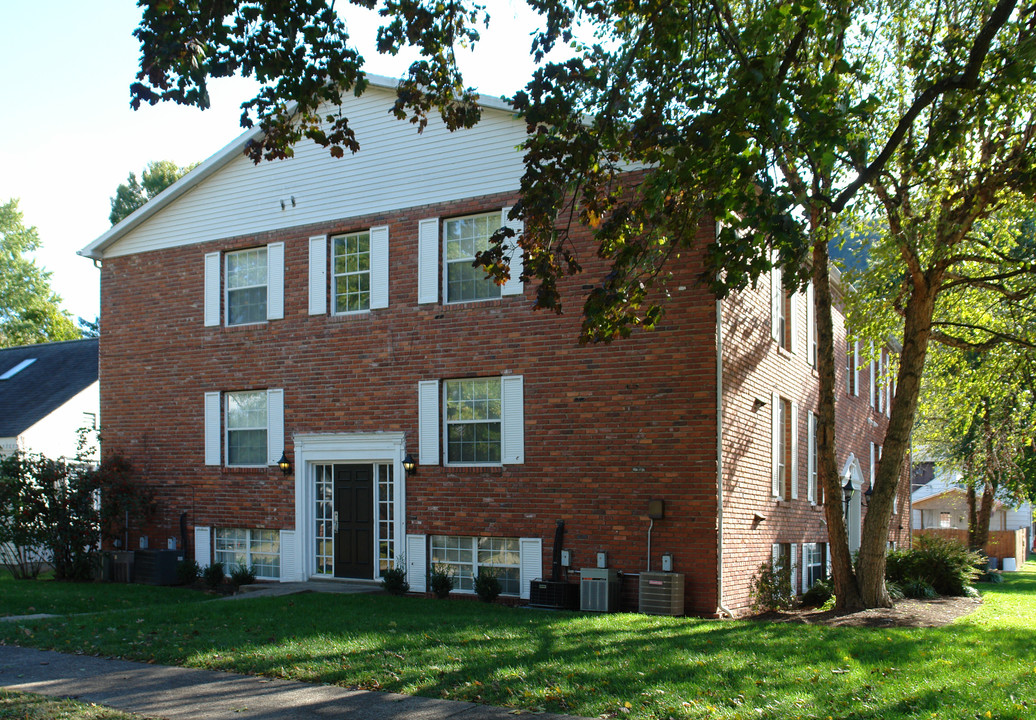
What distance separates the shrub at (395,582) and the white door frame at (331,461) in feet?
1.57

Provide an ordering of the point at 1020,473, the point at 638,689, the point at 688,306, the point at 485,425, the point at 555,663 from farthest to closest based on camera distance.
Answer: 1. the point at 1020,473
2. the point at 485,425
3. the point at 688,306
4. the point at 555,663
5. the point at 638,689

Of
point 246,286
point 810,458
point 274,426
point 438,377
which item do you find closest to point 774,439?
point 810,458

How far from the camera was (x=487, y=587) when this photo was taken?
44.5 feet

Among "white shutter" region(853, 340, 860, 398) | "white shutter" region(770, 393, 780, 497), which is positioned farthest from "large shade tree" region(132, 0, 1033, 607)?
"white shutter" region(853, 340, 860, 398)

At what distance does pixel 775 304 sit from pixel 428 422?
6561mm

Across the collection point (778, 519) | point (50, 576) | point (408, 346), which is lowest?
point (50, 576)

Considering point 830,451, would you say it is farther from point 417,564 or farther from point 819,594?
point 417,564

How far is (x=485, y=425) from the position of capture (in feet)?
47.3

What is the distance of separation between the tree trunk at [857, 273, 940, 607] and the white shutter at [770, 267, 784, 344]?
2.55 meters

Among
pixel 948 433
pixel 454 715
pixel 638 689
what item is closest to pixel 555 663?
pixel 638 689

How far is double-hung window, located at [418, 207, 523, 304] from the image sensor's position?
48.2 feet

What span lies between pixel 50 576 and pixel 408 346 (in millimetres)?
10379

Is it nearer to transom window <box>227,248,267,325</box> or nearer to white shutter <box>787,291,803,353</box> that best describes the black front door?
transom window <box>227,248,267,325</box>

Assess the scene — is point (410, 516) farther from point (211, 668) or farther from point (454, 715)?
point (454, 715)
